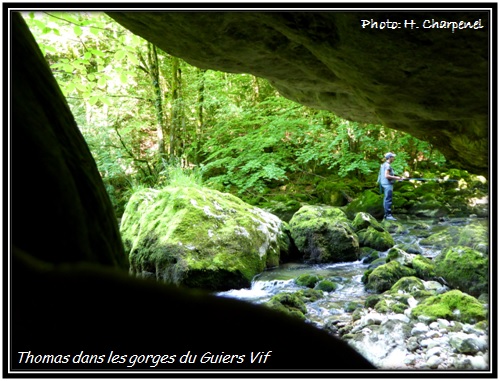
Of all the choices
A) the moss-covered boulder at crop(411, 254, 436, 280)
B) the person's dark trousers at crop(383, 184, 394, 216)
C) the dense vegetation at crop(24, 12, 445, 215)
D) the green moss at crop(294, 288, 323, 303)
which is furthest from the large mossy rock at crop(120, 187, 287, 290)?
the person's dark trousers at crop(383, 184, 394, 216)

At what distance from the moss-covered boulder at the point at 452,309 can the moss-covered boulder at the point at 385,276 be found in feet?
2.67

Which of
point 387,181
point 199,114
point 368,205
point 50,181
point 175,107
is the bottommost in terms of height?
point 368,205

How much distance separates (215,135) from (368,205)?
18.2 feet

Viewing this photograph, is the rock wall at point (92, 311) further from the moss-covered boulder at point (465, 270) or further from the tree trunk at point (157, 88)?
the tree trunk at point (157, 88)

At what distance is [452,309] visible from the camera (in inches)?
179

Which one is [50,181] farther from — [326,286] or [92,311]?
[326,286]

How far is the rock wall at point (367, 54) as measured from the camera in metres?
2.27

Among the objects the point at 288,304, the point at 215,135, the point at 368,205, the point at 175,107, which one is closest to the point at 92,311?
the point at 288,304

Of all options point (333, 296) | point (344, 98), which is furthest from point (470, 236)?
point (344, 98)

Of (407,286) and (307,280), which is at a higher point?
(407,286)

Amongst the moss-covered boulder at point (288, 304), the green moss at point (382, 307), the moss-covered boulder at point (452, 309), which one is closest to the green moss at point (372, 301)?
the green moss at point (382, 307)

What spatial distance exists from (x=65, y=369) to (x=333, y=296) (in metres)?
4.84

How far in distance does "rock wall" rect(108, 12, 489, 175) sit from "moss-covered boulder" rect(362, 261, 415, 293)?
2274mm

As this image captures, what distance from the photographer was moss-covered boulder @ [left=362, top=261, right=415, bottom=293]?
18.3ft
